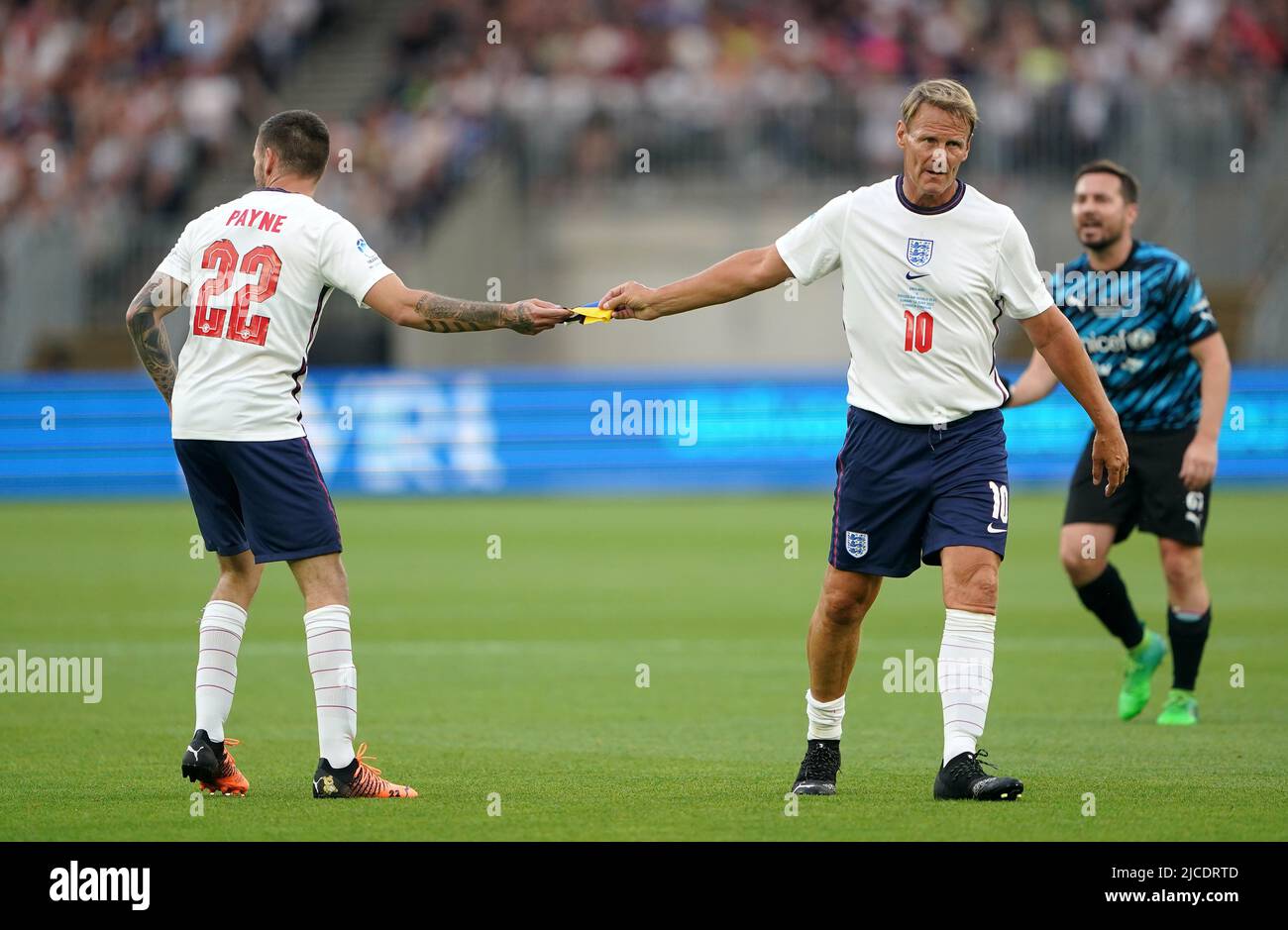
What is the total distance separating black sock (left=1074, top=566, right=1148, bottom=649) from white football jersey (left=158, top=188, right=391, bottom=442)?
4162 mm

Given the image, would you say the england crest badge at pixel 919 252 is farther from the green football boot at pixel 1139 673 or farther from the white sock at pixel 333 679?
the green football boot at pixel 1139 673

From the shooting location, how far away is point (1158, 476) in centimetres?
924

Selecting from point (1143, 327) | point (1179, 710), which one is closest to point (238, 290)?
point (1143, 327)

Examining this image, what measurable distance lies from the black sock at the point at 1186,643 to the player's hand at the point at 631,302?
3532 mm

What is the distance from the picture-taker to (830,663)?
7074mm

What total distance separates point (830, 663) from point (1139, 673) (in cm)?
275

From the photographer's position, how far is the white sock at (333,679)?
6816mm

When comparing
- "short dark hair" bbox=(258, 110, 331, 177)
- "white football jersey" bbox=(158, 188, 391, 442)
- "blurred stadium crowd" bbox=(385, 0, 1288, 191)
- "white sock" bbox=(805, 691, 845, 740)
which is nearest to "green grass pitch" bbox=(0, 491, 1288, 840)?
"white sock" bbox=(805, 691, 845, 740)

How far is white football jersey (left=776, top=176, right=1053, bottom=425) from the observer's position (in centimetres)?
674

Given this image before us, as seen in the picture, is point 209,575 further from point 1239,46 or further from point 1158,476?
point 1239,46

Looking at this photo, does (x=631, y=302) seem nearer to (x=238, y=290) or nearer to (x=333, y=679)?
(x=238, y=290)

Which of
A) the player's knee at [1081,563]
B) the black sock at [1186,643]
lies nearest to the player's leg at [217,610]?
the player's knee at [1081,563]
